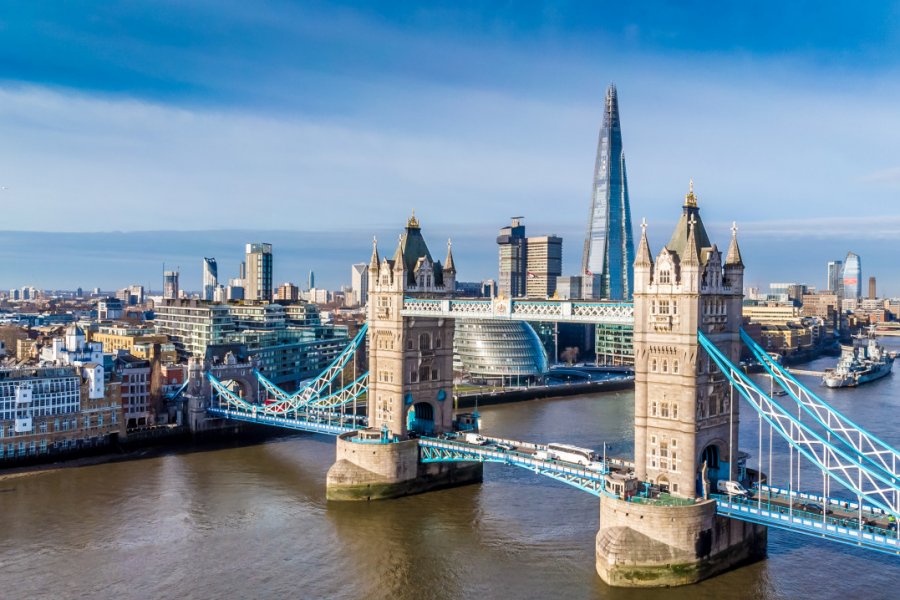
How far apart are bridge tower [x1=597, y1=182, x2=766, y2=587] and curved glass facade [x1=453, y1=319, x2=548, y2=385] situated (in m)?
84.3

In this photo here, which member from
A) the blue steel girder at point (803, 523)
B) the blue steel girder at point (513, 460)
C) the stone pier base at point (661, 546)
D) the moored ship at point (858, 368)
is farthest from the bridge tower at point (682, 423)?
the moored ship at point (858, 368)

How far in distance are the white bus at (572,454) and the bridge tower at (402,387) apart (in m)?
12.2

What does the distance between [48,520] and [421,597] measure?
28.5 metres

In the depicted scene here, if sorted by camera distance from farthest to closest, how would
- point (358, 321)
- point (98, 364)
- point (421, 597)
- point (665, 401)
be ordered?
point (358, 321) → point (98, 364) → point (665, 401) → point (421, 597)

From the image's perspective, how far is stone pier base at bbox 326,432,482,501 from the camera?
63.0 metres

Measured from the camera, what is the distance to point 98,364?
263 ft

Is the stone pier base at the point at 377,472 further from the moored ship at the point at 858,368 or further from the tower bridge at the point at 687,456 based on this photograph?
the moored ship at the point at 858,368

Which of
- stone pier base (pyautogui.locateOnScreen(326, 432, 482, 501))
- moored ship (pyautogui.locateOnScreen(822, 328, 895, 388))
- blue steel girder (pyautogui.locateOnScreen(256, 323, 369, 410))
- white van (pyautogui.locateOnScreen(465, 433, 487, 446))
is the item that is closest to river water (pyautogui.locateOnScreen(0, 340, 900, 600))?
stone pier base (pyautogui.locateOnScreen(326, 432, 482, 501))

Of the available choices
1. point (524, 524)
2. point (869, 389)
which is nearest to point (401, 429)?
point (524, 524)

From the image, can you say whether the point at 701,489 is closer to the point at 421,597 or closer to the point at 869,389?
the point at 421,597

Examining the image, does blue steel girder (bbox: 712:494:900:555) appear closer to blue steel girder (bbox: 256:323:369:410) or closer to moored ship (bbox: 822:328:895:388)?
blue steel girder (bbox: 256:323:369:410)


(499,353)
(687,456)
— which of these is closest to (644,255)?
(687,456)

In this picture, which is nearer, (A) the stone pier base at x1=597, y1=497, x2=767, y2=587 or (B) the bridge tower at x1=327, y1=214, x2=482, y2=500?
(A) the stone pier base at x1=597, y1=497, x2=767, y2=587

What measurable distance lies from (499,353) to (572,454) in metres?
81.1
